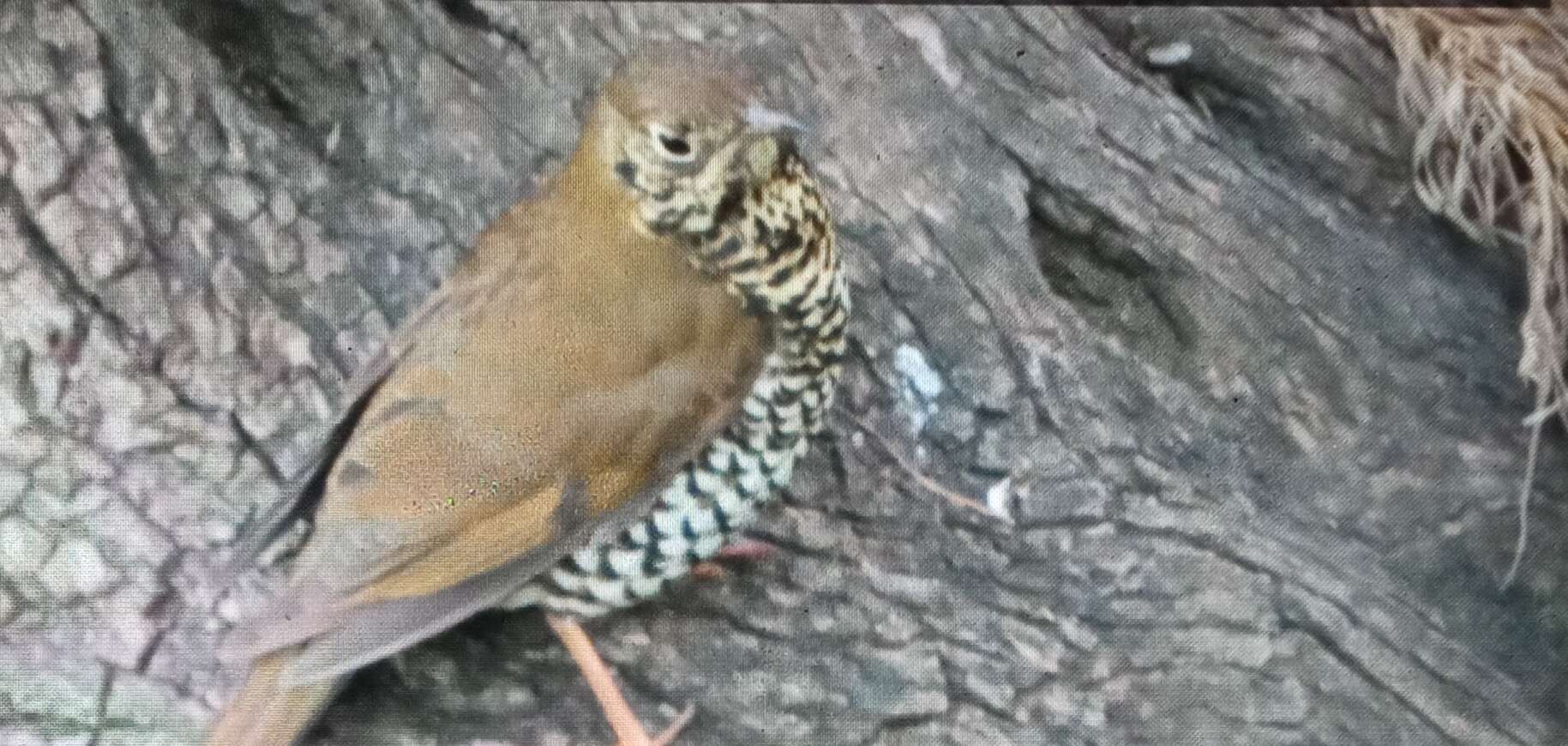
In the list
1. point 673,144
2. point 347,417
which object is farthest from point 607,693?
point 673,144

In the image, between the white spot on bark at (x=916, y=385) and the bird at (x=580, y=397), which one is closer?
the bird at (x=580, y=397)

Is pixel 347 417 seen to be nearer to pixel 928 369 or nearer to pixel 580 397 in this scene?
pixel 580 397

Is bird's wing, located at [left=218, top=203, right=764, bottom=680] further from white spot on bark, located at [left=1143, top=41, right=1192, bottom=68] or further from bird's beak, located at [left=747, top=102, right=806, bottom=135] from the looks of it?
white spot on bark, located at [left=1143, top=41, right=1192, bottom=68]

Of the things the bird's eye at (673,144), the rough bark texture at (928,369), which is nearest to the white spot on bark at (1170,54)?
the rough bark texture at (928,369)

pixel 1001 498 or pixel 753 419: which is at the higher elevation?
pixel 753 419

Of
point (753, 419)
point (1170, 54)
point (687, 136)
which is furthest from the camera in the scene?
point (1170, 54)

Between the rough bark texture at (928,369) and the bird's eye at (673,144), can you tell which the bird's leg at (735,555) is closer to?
the rough bark texture at (928,369)

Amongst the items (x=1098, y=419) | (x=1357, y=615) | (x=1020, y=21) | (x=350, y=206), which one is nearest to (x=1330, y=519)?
(x=1357, y=615)
